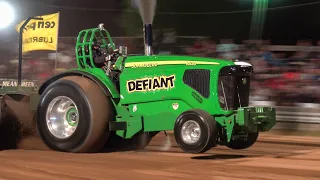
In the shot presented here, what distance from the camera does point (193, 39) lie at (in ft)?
44.3

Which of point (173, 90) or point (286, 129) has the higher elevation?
point (173, 90)

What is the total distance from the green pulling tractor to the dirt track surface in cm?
24

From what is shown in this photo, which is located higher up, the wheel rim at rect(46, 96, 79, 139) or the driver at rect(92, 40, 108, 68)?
the driver at rect(92, 40, 108, 68)

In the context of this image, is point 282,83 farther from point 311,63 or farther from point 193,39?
point 193,39

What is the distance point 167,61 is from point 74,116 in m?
1.42

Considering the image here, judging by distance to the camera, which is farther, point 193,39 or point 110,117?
point 193,39

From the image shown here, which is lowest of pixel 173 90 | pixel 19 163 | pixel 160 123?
pixel 19 163

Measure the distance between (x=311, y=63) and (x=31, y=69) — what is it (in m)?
7.91

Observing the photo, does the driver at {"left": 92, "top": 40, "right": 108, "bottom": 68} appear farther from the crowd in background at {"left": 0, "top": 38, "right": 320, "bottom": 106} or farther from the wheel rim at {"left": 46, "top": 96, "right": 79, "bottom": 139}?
the crowd in background at {"left": 0, "top": 38, "right": 320, "bottom": 106}

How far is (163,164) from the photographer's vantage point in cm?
560

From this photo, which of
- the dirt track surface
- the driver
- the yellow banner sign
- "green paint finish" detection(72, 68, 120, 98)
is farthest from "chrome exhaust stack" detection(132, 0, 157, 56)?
the yellow banner sign

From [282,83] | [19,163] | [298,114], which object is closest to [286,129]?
[298,114]

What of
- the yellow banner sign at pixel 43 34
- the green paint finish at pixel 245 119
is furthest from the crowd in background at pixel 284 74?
the green paint finish at pixel 245 119

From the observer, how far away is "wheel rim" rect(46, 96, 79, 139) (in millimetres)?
6699
